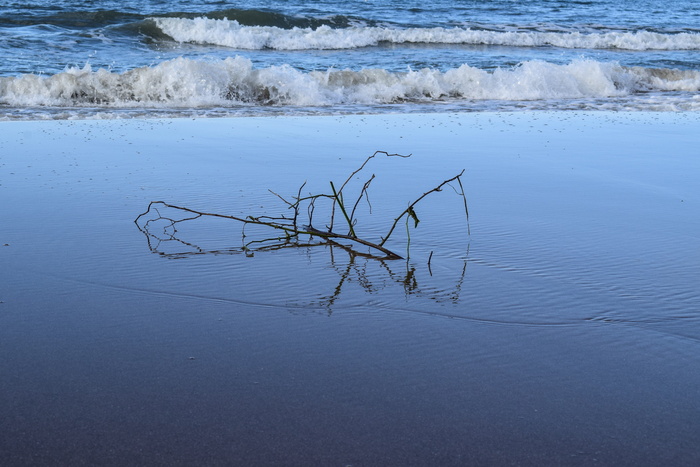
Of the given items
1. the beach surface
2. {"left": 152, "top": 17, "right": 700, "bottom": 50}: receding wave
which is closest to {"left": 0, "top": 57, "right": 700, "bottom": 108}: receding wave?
the beach surface

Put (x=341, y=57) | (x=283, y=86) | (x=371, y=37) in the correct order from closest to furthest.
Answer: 1. (x=283, y=86)
2. (x=341, y=57)
3. (x=371, y=37)

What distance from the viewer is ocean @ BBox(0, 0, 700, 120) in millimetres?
8953

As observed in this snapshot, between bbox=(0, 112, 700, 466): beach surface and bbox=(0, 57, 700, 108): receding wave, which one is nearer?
bbox=(0, 112, 700, 466): beach surface

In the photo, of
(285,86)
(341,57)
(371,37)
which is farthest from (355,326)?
(371,37)

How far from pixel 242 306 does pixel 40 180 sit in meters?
2.17

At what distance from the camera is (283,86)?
9445 millimetres

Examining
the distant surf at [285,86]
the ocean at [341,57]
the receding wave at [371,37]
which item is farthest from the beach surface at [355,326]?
the receding wave at [371,37]

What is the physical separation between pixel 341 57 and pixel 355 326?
39.5ft

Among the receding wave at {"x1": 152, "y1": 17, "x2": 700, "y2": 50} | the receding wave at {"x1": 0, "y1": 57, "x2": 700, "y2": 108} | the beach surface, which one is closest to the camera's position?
the beach surface

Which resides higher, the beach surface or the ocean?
the beach surface

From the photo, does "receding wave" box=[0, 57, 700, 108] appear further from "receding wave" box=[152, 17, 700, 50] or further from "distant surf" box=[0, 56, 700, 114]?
"receding wave" box=[152, 17, 700, 50]

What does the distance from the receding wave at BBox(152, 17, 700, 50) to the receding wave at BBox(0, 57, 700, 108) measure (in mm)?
5355

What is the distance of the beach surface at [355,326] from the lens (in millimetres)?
1539

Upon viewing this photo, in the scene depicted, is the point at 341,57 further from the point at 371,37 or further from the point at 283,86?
the point at 283,86
